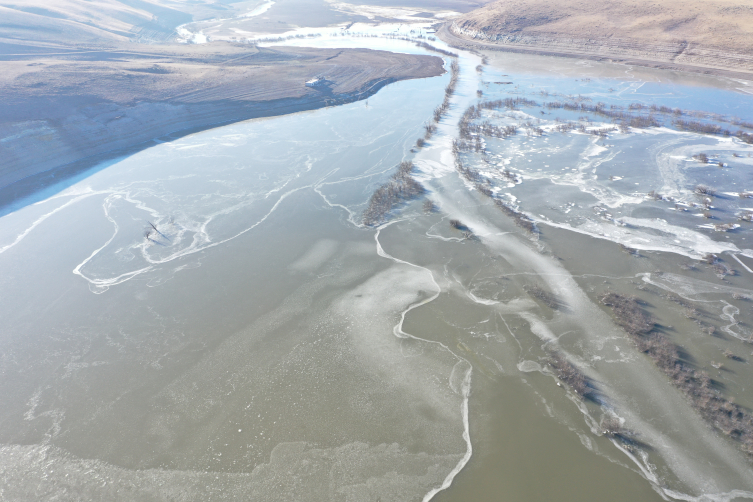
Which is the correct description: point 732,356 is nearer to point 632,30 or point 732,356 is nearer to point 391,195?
point 391,195

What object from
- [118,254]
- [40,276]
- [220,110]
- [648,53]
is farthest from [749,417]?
[648,53]

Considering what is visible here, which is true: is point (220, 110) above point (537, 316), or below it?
above

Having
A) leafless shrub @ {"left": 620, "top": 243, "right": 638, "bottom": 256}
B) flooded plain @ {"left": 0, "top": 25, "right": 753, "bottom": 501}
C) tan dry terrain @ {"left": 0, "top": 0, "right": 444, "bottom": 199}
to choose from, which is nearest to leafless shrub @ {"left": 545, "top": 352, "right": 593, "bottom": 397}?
flooded plain @ {"left": 0, "top": 25, "right": 753, "bottom": 501}

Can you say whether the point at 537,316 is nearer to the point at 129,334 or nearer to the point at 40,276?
the point at 129,334

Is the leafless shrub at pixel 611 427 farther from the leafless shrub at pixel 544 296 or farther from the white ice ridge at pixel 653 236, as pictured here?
the white ice ridge at pixel 653 236

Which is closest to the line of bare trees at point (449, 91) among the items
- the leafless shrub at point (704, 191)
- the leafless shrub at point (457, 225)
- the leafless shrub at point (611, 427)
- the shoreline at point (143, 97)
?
the shoreline at point (143, 97)

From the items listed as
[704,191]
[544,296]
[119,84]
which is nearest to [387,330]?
[544,296]
